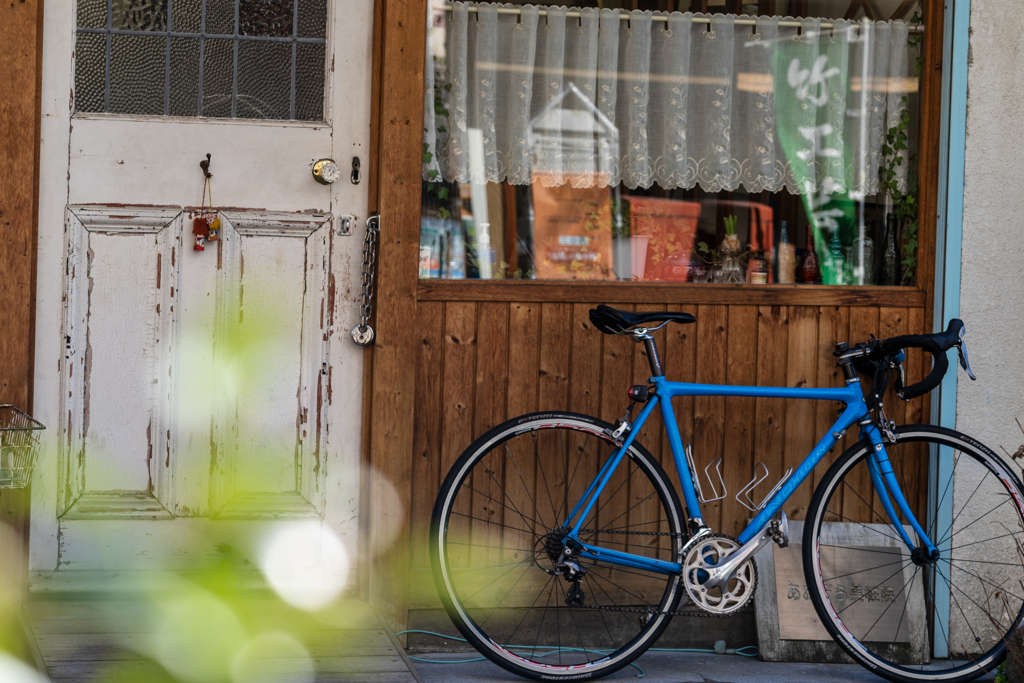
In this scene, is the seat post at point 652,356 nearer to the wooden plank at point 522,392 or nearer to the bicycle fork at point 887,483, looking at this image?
the wooden plank at point 522,392

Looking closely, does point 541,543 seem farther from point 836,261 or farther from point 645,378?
point 836,261

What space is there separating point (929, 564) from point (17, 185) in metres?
3.59

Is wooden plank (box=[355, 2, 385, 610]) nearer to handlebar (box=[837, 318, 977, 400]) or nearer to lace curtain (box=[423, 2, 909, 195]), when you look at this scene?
lace curtain (box=[423, 2, 909, 195])

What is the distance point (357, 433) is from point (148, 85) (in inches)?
60.0

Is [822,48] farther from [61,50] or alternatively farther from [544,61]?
[61,50]

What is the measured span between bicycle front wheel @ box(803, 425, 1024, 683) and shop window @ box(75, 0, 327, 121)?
8.56 ft

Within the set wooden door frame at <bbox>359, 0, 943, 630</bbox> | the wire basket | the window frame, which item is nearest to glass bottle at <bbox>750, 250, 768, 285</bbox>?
the window frame

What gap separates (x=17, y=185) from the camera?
139 inches

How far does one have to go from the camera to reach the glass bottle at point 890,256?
162 inches

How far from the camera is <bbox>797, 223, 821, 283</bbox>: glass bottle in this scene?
4.11 meters

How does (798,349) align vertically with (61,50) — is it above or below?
below

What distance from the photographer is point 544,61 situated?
3971mm

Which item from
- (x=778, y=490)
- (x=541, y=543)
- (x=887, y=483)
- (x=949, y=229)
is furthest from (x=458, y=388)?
(x=949, y=229)

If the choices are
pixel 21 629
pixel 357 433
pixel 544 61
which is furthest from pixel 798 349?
pixel 21 629
